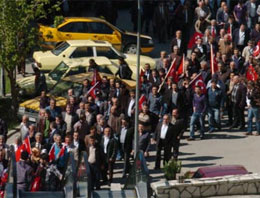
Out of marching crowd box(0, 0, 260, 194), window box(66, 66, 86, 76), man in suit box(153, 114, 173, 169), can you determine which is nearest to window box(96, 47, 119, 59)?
marching crowd box(0, 0, 260, 194)

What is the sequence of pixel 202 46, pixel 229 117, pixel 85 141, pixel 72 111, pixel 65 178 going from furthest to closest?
pixel 202 46 < pixel 229 117 < pixel 72 111 < pixel 85 141 < pixel 65 178

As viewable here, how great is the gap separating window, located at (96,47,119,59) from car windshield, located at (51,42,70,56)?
1.07 meters

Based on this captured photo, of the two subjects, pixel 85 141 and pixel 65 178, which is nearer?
pixel 65 178

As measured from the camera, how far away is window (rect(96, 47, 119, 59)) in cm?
3369

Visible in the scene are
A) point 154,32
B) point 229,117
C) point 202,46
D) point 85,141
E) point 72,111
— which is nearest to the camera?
point 85,141

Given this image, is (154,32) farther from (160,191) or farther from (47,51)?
(160,191)

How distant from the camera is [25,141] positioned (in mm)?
23922

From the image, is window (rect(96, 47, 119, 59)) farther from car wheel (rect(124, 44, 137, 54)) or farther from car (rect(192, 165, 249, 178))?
car (rect(192, 165, 249, 178))

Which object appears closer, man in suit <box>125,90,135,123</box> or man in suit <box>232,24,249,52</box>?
man in suit <box>125,90,135,123</box>

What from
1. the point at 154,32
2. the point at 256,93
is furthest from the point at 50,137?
the point at 154,32

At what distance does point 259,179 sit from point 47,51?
14.1 metres

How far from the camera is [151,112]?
87.6 feet

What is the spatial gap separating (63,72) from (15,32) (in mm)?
1999

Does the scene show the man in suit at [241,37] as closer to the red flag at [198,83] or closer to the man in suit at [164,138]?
the red flag at [198,83]
